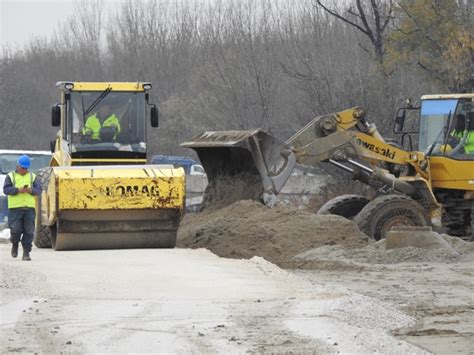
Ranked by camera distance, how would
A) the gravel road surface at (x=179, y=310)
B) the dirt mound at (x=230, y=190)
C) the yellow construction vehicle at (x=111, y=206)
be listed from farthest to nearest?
the dirt mound at (x=230, y=190), the yellow construction vehicle at (x=111, y=206), the gravel road surface at (x=179, y=310)

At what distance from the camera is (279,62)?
129 ft

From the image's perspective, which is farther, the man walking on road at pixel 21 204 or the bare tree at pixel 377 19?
the bare tree at pixel 377 19

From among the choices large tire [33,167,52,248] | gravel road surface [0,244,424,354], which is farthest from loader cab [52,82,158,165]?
gravel road surface [0,244,424,354]

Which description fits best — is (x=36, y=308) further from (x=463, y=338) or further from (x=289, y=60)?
(x=289, y=60)

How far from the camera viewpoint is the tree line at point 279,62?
1324 inches

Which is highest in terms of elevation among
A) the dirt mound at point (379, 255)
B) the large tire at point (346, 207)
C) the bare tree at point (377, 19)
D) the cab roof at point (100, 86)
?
the bare tree at point (377, 19)

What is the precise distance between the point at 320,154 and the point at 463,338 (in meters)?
10.5

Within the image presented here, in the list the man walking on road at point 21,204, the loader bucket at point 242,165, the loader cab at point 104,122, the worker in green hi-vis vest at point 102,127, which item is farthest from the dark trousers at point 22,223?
the loader bucket at point 242,165

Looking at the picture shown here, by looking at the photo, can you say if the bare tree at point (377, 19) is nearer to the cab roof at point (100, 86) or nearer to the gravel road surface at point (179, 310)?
the cab roof at point (100, 86)

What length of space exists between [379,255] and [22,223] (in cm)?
526

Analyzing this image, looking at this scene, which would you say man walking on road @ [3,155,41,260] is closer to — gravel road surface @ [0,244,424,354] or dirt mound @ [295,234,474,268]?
gravel road surface @ [0,244,424,354]

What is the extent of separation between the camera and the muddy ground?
11.1 m

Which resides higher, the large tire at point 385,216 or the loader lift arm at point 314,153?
the loader lift arm at point 314,153

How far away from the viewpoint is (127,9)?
6375 cm
